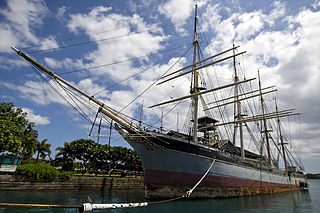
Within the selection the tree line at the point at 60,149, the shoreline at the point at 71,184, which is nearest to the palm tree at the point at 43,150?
the tree line at the point at 60,149

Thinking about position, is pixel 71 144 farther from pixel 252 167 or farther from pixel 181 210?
pixel 252 167

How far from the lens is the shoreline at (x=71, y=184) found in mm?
21125

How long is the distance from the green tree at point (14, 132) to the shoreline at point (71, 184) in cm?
339

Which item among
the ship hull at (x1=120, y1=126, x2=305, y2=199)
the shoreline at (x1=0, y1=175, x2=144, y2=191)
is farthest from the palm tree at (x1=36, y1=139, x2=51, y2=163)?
the ship hull at (x1=120, y1=126, x2=305, y2=199)

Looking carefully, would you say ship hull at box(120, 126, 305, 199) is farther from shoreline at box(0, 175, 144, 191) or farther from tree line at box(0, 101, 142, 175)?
shoreline at box(0, 175, 144, 191)

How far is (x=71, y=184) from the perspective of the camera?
83.6 ft

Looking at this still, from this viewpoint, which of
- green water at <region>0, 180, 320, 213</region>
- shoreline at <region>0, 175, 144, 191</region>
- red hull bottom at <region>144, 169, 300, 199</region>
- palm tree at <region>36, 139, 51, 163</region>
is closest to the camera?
green water at <region>0, 180, 320, 213</region>

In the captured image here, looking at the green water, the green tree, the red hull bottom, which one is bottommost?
the green water

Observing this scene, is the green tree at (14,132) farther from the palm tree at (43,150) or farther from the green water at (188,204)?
the palm tree at (43,150)

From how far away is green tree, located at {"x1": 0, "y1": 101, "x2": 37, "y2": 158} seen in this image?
18500 mm

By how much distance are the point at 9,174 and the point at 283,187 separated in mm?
41966

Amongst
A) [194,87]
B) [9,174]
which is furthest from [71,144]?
[194,87]

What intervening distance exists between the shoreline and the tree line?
11.3ft

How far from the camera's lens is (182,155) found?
640 inches
